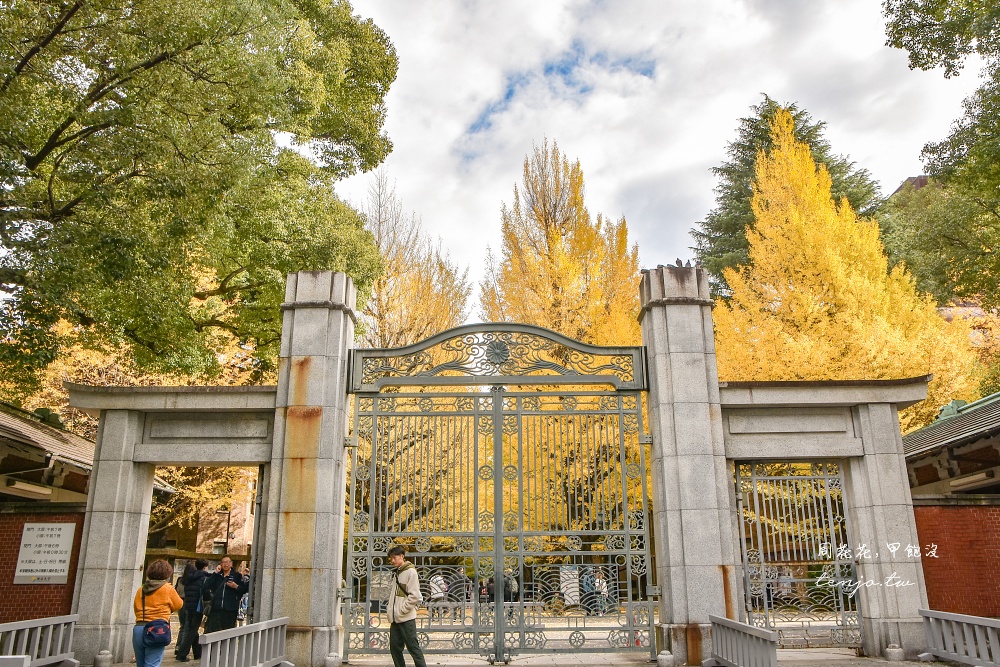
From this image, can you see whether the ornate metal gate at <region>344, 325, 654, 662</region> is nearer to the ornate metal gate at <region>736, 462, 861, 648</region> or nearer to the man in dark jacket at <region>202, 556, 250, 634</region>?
the ornate metal gate at <region>736, 462, 861, 648</region>

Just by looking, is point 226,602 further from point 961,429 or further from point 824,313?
point 824,313

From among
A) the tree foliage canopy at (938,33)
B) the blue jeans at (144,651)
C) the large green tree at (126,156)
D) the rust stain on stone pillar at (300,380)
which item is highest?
the tree foliage canopy at (938,33)

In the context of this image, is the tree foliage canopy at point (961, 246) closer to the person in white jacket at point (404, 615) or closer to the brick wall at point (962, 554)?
the brick wall at point (962, 554)

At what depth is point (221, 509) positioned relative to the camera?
20109 mm

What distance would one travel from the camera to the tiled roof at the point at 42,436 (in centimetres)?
798

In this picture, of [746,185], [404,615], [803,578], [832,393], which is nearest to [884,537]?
[803,578]

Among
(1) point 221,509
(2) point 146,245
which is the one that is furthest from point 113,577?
(1) point 221,509

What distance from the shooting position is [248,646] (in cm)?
595

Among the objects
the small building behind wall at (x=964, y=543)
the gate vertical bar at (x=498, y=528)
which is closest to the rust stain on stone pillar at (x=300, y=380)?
the gate vertical bar at (x=498, y=528)

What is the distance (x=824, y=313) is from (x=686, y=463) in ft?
28.5

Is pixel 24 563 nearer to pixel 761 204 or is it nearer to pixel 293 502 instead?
pixel 293 502

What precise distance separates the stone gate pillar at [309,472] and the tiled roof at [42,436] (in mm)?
2811

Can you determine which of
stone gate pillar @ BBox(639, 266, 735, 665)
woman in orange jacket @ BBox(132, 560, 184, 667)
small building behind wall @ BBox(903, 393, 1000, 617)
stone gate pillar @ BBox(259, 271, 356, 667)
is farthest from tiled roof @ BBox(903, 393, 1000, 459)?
woman in orange jacket @ BBox(132, 560, 184, 667)

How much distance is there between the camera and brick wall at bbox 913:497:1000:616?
7402 millimetres
